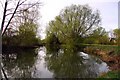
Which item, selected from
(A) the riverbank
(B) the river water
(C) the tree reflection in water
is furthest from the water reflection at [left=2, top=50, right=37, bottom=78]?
(A) the riverbank

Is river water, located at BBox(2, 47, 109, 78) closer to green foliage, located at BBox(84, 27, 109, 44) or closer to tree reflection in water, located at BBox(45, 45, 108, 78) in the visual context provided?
tree reflection in water, located at BBox(45, 45, 108, 78)

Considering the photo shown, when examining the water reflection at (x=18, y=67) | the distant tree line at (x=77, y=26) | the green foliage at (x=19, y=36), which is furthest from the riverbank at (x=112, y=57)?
the distant tree line at (x=77, y=26)

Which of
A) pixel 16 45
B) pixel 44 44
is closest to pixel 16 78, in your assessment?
pixel 16 45

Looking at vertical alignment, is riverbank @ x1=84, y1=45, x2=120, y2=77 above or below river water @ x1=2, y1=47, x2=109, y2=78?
above

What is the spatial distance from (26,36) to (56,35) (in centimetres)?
1655

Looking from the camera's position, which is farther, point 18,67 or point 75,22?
point 75,22

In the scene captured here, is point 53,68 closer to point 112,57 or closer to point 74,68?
point 74,68

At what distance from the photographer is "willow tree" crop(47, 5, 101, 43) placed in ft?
132

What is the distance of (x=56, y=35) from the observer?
44812 millimetres

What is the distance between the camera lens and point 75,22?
133 feet

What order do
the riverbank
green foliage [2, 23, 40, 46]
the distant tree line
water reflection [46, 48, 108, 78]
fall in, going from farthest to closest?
the distant tree line < green foliage [2, 23, 40, 46] < the riverbank < water reflection [46, 48, 108, 78]

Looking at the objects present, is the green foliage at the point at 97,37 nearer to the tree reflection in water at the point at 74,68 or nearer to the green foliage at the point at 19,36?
the green foliage at the point at 19,36

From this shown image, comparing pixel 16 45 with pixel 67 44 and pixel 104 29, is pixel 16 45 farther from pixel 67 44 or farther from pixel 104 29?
pixel 104 29

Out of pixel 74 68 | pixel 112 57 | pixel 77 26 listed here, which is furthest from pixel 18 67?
pixel 77 26
